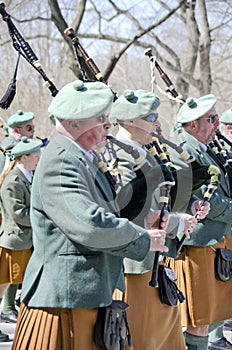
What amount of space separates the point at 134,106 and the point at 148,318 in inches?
43.0

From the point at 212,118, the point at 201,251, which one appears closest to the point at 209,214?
the point at 201,251

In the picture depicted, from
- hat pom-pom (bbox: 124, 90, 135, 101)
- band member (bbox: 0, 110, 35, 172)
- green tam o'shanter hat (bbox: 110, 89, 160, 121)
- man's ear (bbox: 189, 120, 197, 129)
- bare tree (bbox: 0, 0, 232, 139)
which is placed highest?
bare tree (bbox: 0, 0, 232, 139)

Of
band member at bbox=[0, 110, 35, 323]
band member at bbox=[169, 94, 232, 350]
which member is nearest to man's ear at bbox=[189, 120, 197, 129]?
band member at bbox=[169, 94, 232, 350]

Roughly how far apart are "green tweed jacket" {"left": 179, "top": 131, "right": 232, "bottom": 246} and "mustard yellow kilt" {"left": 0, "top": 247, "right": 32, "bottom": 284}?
5.40 ft

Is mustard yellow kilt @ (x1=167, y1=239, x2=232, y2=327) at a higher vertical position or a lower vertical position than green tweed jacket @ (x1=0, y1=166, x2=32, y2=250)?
lower

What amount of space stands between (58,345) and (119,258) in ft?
1.44

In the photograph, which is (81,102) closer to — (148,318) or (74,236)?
(74,236)

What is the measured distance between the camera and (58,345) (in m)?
2.94

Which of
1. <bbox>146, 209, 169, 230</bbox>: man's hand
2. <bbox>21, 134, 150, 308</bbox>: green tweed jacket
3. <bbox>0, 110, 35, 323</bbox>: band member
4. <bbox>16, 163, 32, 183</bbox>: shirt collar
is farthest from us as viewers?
<bbox>0, 110, 35, 323</bbox>: band member

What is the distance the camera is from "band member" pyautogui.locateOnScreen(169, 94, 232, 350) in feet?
14.4

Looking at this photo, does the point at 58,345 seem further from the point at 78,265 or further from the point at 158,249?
the point at 158,249

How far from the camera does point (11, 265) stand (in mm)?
5535

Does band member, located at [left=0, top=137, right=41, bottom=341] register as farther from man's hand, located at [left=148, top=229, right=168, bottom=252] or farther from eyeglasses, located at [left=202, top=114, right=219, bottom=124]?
man's hand, located at [left=148, top=229, right=168, bottom=252]

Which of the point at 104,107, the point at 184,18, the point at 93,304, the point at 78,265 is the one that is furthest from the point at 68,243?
the point at 184,18
